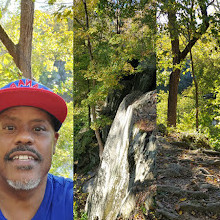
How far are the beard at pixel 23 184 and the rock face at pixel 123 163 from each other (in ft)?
1.30

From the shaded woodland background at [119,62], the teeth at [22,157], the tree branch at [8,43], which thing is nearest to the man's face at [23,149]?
the teeth at [22,157]

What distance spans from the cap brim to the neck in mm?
372

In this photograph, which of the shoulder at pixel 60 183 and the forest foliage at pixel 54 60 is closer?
the shoulder at pixel 60 183

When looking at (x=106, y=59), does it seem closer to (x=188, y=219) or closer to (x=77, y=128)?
(x=77, y=128)

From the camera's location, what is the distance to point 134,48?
1747mm

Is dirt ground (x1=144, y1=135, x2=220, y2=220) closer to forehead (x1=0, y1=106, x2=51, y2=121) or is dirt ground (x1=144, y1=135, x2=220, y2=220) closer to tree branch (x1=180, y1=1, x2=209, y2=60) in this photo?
tree branch (x1=180, y1=1, x2=209, y2=60)

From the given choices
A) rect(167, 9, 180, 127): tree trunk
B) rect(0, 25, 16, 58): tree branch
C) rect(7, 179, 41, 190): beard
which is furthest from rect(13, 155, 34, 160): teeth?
rect(0, 25, 16, 58): tree branch

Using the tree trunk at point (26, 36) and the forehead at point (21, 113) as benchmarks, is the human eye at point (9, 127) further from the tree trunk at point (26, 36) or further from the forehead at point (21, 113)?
the tree trunk at point (26, 36)

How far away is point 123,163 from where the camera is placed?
1658mm

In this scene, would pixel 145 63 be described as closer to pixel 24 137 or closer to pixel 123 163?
pixel 123 163

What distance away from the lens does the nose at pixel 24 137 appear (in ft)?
4.48

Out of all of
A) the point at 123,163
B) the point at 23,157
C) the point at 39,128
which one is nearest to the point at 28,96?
the point at 39,128

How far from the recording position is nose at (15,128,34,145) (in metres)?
1.37

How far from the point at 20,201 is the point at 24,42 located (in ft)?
5.10
